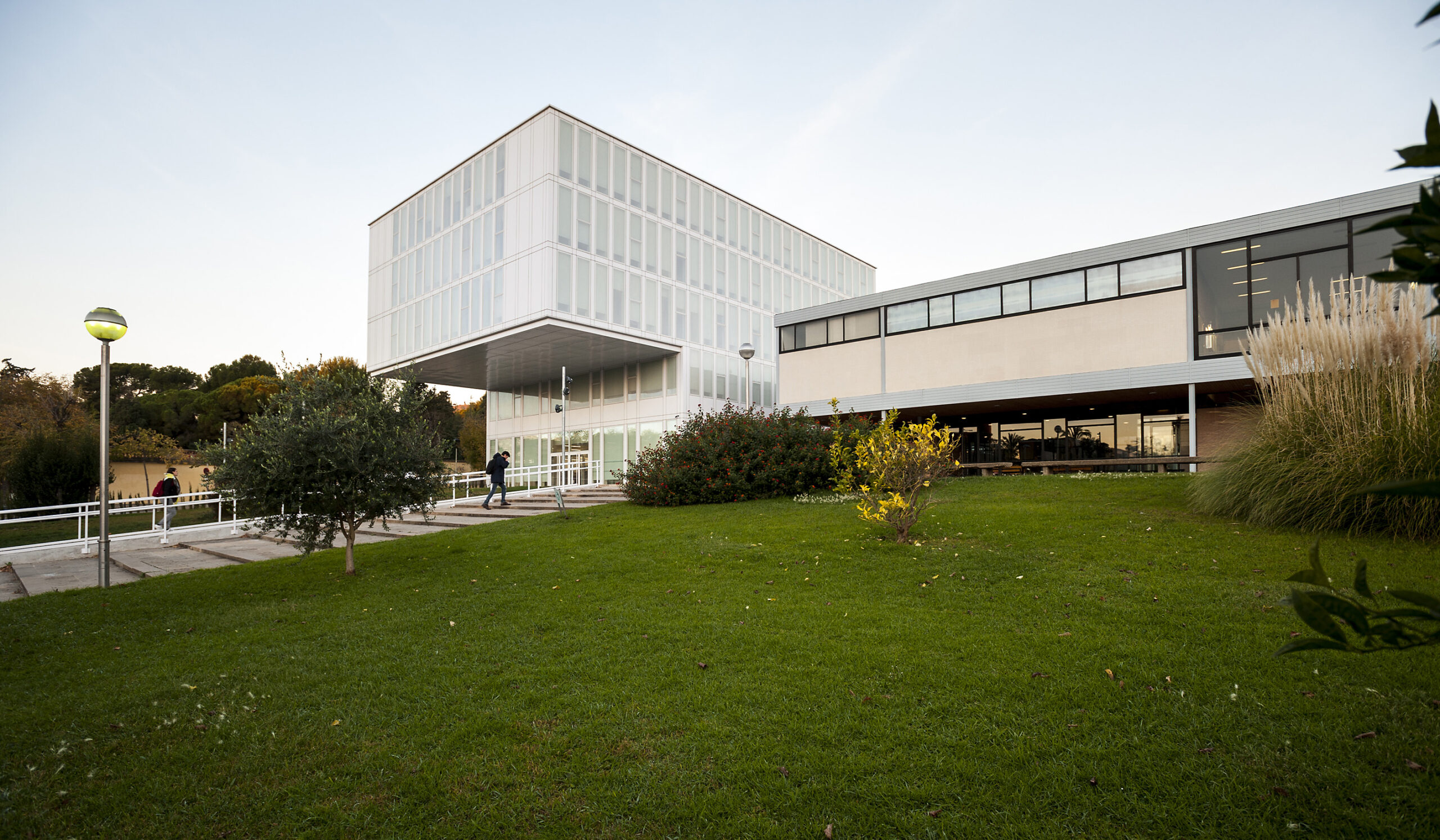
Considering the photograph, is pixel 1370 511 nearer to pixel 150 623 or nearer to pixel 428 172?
pixel 150 623

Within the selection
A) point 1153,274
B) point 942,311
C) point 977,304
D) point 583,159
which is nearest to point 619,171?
point 583,159

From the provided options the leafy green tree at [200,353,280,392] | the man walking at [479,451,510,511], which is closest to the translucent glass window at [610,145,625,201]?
the man walking at [479,451,510,511]

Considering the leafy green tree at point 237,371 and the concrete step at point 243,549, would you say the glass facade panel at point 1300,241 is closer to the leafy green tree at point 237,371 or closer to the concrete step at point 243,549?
the concrete step at point 243,549

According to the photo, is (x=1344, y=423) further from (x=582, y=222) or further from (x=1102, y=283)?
(x=582, y=222)

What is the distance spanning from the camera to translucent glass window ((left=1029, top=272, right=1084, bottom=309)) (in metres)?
18.9

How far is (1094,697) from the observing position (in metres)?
3.85

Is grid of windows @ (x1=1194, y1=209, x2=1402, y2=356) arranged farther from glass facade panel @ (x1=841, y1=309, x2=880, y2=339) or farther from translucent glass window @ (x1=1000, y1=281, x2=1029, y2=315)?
glass facade panel @ (x1=841, y1=309, x2=880, y2=339)

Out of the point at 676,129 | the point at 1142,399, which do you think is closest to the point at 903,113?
the point at 676,129

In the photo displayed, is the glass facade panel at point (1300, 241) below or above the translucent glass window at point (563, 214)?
below

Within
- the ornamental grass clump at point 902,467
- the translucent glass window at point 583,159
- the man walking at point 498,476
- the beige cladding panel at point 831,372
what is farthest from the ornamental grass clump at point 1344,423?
the translucent glass window at point 583,159

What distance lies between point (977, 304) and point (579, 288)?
15902 mm

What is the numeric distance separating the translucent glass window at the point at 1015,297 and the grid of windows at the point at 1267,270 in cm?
437

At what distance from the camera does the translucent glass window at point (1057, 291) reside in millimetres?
18922

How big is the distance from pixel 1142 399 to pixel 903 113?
13.2m
